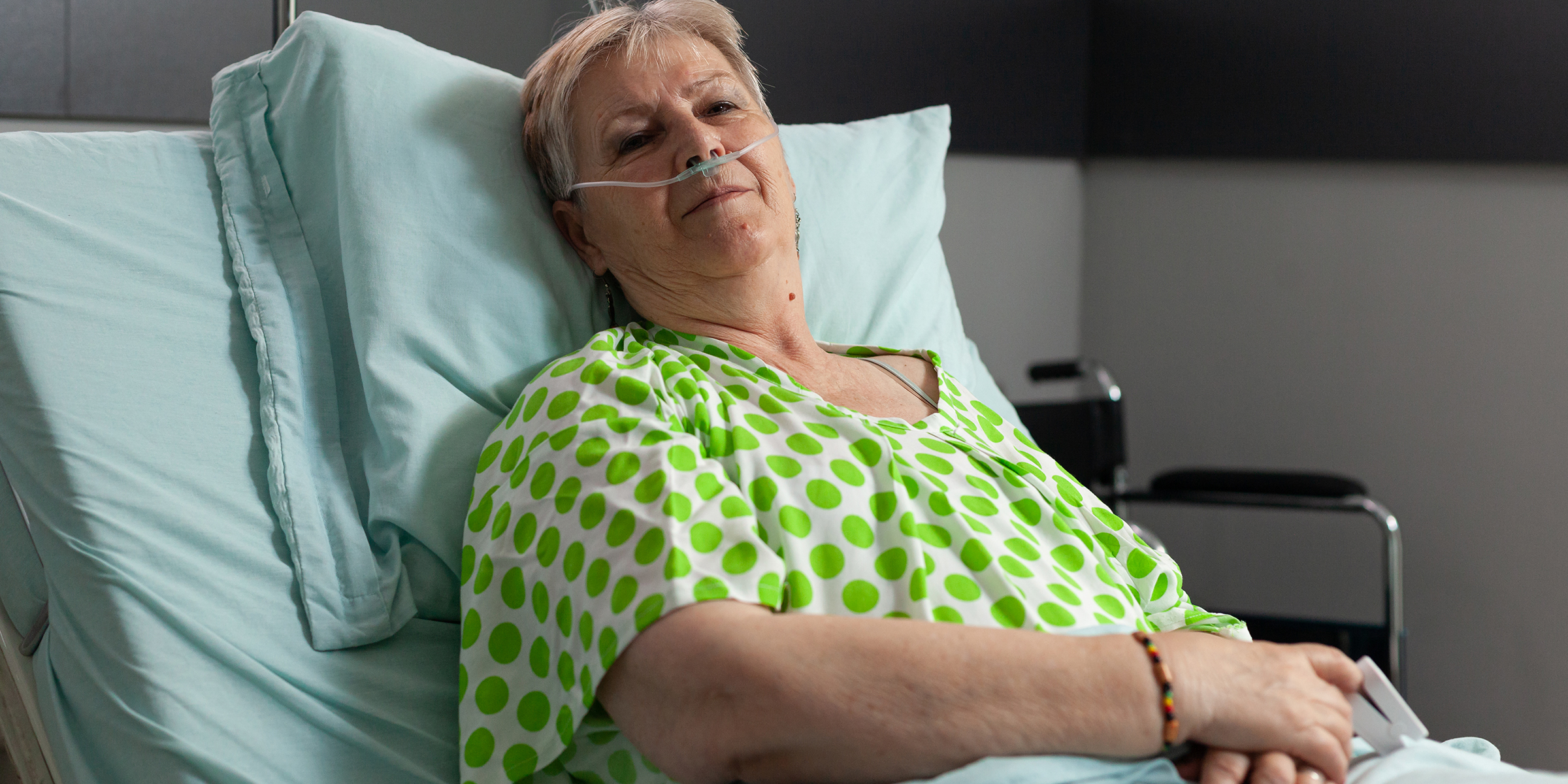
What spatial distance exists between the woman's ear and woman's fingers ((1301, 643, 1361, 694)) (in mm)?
870

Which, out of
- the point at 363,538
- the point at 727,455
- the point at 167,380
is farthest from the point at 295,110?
the point at 727,455

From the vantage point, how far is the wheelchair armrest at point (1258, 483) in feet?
7.64

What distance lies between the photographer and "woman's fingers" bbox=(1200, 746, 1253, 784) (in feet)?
3.12

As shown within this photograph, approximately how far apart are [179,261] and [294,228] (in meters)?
0.13

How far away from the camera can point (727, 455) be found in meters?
1.11

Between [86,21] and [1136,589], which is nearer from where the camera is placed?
[1136,589]

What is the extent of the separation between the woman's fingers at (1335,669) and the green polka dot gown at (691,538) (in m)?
0.18

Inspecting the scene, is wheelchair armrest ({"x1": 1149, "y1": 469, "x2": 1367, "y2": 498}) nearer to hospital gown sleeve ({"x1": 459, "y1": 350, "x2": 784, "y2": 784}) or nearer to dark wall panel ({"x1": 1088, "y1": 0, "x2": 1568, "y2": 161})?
dark wall panel ({"x1": 1088, "y1": 0, "x2": 1568, "y2": 161})

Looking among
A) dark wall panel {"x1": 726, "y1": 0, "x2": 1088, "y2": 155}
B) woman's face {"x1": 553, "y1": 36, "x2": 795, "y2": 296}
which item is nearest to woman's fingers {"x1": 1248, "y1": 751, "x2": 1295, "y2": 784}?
woman's face {"x1": 553, "y1": 36, "x2": 795, "y2": 296}

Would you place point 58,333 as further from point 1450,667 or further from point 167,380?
point 1450,667

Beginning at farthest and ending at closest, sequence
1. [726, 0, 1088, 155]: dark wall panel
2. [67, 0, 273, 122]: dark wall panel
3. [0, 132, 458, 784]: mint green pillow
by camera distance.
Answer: [726, 0, 1088, 155]: dark wall panel < [67, 0, 273, 122]: dark wall panel < [0, 132, 458, 784]: mint green pillow

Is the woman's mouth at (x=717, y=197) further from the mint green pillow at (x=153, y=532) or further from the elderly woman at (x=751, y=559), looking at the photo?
the mint green pillow at (x=153, y=532)

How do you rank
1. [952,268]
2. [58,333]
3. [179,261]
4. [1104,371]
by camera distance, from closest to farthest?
[58,333], [179,261], [1104,371], [952,268]

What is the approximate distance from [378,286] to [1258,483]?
1.81 m
